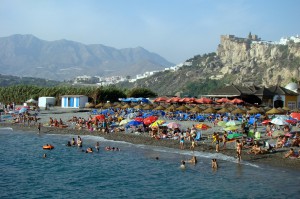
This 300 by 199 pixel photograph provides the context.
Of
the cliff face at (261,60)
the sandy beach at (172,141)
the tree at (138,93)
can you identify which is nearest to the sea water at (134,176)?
the sandy beach at (172,141)

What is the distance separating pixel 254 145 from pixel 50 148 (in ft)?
50.5

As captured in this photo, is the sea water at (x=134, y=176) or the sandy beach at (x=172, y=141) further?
the sandy beach at (x=172, y=141)

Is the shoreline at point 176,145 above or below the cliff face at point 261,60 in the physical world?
below

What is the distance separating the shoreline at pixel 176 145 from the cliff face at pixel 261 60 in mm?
82910

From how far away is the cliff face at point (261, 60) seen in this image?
116562 millimetres

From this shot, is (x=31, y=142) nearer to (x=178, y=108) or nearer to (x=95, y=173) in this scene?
(x=95, y=173)

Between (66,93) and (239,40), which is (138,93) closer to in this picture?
(66,93)

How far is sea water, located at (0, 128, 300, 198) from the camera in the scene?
64.1 ft

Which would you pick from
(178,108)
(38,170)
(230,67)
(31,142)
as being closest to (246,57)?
(230,67)

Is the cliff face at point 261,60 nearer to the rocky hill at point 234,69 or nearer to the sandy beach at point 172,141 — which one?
the rocky hill at point 234,69

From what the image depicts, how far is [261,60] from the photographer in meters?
140

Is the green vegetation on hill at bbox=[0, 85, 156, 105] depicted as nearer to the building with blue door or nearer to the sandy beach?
the building with blue door

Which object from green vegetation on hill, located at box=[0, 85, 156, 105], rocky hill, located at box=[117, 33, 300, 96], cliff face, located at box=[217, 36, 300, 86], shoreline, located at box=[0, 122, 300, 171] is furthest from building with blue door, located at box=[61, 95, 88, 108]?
cliff face, located at box=[217, 36, 300, 86]

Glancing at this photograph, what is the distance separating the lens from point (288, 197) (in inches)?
719
